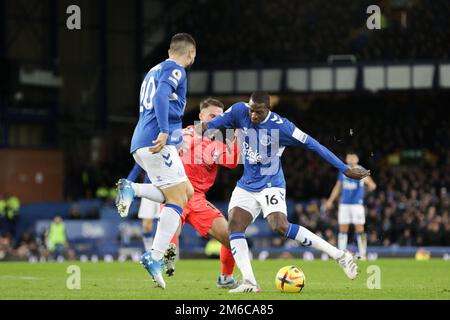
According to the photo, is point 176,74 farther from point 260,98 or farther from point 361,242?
point 361,242

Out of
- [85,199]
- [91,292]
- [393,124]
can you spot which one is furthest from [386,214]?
[91,292]

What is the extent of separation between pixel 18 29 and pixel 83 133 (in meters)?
5.75

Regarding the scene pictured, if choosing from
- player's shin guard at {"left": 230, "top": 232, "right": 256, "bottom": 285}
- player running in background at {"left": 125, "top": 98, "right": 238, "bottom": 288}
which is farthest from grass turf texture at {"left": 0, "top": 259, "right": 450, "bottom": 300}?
player running in background at {"left": 125, "top": 98, "right": 238, "bottom": 288}

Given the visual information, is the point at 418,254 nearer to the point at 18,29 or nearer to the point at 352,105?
the point at 352,105

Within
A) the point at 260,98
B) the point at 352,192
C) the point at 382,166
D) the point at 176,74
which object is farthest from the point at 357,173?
the point at 382,166

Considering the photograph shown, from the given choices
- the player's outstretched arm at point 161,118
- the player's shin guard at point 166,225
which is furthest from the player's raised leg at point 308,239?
the player's outstretched arm at point 161,118

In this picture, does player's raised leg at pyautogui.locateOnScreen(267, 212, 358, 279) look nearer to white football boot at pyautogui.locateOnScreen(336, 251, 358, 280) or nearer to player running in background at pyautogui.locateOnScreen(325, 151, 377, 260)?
white football boot at pyautogui.locateOnScreen(336, 251, 358, 280)

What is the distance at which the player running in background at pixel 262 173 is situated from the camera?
1135cm

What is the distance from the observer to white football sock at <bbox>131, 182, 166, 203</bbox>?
10.8 meters

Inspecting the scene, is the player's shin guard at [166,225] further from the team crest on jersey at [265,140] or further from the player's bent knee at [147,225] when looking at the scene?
the player's bent knee at [147,225]

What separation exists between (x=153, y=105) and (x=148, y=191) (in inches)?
36.7

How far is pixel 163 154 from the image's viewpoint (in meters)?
10.7

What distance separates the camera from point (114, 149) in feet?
154
